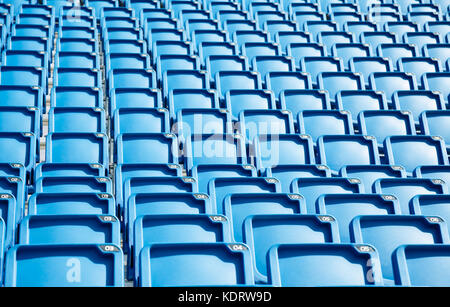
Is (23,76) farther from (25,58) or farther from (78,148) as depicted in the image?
(78,148)

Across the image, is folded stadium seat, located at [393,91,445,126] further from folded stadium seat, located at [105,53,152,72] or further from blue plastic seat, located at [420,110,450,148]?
folded stadium seat, located at [105,53,152,72]

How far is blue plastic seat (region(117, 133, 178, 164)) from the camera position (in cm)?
234

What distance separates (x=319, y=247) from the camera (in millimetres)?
1509

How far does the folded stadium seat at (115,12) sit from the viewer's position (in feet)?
13.5

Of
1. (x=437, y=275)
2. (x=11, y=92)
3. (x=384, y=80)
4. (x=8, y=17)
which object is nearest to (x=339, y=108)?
(x=384, y=80)

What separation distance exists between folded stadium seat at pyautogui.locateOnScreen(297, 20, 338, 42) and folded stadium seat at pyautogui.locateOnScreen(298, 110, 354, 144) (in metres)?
1.57

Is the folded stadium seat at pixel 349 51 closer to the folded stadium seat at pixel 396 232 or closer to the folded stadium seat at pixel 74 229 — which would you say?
the folded stadium seat at pixel 396 232

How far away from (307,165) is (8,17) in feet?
8.53

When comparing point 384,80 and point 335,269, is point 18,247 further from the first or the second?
point 384,80

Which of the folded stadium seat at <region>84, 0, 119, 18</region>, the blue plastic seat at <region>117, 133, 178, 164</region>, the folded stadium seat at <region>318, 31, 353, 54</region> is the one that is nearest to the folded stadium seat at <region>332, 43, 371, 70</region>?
the folded stadium seat at <region>318, 31, 353, 54</region>

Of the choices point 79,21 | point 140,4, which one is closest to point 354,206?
point 79,21

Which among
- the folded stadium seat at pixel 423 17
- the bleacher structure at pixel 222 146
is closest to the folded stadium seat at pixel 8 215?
the bleacher structure at pixel 222 146

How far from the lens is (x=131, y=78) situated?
10.0 ft

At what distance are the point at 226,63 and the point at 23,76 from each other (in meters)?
1.22
